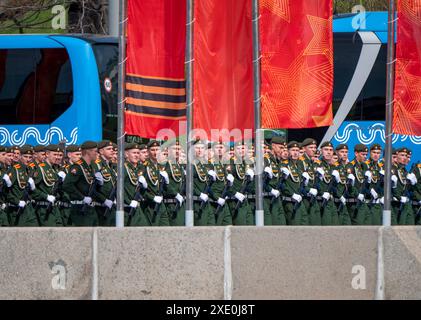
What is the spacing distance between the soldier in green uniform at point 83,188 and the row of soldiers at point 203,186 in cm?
1

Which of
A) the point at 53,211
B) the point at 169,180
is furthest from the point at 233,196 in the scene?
the point at 53,211

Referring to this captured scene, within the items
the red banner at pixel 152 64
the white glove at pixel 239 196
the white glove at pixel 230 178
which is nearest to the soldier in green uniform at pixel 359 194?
the white glove at pixel 239 196

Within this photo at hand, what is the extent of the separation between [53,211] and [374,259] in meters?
6.57

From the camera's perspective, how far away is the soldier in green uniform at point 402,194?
17734 millimetres

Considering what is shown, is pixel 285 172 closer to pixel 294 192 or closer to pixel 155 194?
pixel 294 192

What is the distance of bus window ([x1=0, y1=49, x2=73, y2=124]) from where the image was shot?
21.0 meters

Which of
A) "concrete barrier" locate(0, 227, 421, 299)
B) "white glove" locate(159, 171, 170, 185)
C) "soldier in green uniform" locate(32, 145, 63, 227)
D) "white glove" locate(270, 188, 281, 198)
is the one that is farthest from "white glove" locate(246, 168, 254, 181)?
"concrete barrier" locate(0, 227, 421, 299)

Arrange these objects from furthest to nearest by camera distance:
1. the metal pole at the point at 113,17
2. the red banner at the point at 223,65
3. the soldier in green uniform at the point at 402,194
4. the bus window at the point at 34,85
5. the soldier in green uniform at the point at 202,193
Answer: the metal pole at the point at 113,17 → the bus window at the point at 34,85 → the soldier in green uniform at the point at 402,194 → the soldier in green uniform at the point at 202,193 → the red banner at the point at 223,65

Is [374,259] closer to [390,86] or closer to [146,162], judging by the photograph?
[390,86]

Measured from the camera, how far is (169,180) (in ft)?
54.4

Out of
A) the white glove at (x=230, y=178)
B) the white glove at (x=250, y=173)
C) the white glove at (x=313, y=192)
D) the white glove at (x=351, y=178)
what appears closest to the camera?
the white glove at (x=230, y=178)

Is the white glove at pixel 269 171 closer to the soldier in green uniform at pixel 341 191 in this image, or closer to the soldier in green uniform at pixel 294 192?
the soldier in green uniform at pixel 294 192

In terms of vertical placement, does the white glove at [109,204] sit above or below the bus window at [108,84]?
below

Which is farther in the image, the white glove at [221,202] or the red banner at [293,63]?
the white glove at [221,202]
